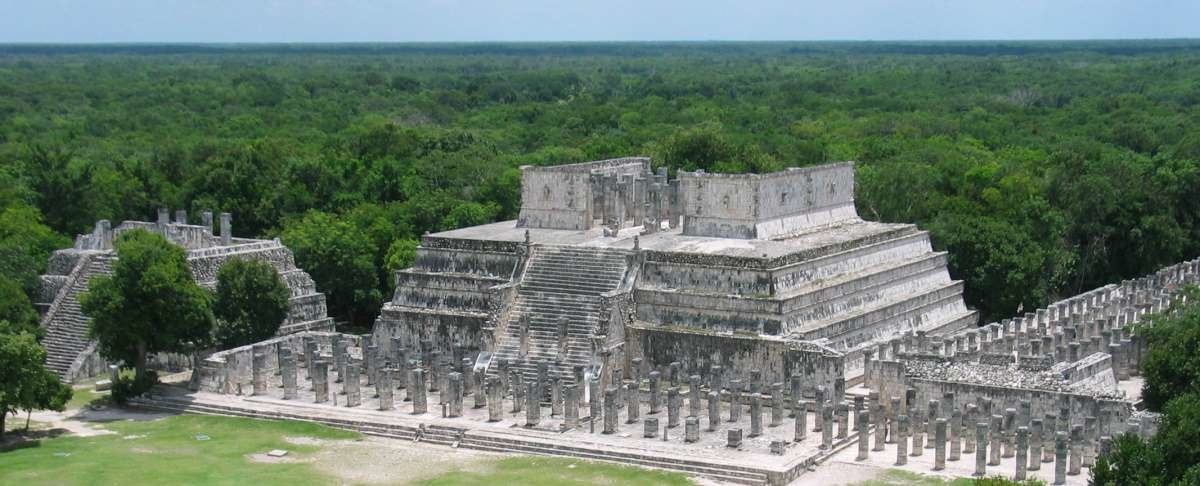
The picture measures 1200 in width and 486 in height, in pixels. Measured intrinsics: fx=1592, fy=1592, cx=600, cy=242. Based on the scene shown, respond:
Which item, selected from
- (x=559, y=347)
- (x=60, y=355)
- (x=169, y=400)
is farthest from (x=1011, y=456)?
(x=60, y=355)

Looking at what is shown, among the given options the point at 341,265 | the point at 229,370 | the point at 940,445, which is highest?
the point at 341,265

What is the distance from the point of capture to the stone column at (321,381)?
42.1 m

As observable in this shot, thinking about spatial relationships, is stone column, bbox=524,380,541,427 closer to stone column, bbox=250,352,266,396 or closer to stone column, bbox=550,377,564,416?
stone column, bbox=550,377,564,416

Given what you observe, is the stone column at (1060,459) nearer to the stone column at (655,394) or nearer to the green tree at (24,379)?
the stone column at (655,394)

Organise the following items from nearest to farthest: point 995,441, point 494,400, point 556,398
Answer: point 995,441
point 494,400
point 556,398

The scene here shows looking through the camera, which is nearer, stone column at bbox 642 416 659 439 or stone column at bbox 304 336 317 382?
stone column at bbox 642 416 659 439

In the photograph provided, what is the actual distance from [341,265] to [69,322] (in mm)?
9973

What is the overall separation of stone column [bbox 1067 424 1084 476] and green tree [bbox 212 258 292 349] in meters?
23.4

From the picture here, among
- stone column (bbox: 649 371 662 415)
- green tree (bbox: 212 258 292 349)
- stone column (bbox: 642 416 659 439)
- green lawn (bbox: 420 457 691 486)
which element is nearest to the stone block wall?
stone column (bbox: 649 371 662 415)

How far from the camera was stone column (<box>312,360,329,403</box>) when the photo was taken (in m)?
42.1

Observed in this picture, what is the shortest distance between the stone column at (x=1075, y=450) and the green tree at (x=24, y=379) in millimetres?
23519

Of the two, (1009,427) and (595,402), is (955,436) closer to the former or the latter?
(1009,427)

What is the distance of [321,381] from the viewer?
42.1 meters

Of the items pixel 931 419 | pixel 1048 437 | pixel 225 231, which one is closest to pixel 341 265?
pixel 225 231
